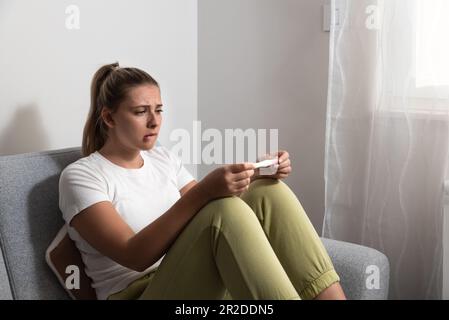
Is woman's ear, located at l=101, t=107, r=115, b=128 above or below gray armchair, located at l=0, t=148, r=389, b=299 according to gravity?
above

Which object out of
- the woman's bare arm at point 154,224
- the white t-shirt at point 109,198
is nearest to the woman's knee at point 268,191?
the woman's bare arm at point 154,224

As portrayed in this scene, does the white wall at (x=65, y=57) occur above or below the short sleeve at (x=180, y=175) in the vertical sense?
above

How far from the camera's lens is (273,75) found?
7.84ft

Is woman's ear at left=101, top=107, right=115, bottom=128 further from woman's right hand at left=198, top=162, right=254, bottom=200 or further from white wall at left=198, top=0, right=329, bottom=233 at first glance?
white wall at left=198, top=0, right=329, bottom=233

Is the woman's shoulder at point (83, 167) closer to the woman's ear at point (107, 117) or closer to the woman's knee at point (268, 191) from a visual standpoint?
the woman's ear at point (107, 117)

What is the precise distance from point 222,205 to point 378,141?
2.98 feet

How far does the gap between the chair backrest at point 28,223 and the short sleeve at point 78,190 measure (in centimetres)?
7

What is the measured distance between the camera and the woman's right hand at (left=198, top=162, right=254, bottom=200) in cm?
133

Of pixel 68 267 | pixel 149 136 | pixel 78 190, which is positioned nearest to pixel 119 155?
pixel 149 136

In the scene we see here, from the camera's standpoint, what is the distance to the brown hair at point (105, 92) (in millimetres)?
1574

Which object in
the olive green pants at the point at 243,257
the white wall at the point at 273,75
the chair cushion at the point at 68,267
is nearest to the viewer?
the olive green pants at the point at 243,257

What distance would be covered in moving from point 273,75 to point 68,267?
122cm

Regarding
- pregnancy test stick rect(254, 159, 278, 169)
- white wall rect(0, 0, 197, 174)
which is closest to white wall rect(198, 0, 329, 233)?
white wall rect(0, 0, 197, 174)

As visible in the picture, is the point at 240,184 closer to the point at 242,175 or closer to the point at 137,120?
the point at 242,175
